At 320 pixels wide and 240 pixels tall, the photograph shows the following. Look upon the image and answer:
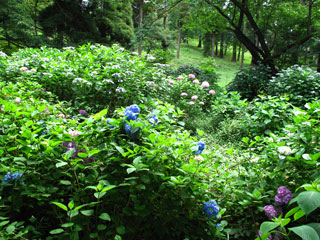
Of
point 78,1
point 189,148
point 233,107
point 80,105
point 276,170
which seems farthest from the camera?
point 78,1

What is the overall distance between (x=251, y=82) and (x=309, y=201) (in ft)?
19.4

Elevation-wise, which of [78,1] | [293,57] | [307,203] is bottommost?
[307,203]

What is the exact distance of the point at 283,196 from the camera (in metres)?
1.28

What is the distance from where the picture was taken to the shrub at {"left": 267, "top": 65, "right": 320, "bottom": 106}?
4152 millimetres

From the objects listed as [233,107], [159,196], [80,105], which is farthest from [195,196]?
[233,107]

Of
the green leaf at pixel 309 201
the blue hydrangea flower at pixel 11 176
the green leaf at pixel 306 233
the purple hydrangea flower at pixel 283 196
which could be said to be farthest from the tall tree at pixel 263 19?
the blue hydrangea flower at pixel 11 176

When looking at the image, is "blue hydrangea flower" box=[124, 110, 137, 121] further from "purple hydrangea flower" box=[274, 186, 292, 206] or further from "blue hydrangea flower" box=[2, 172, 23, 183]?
"purple hydrangea flower" box=[274, 186, 292, 206]

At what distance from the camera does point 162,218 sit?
3.95 feet

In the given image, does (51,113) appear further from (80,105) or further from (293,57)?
(293,57)

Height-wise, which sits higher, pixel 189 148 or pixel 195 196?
pixel 189 148

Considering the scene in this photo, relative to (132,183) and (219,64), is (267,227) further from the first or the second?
(219,64)

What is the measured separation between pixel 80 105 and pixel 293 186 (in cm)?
245

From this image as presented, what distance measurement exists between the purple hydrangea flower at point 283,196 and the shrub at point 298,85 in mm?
3331

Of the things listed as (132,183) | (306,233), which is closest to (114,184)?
(132,183)
